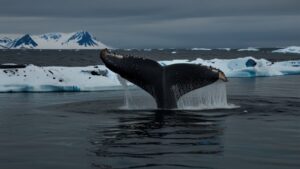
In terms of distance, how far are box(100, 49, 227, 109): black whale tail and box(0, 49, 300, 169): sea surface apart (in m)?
0.75

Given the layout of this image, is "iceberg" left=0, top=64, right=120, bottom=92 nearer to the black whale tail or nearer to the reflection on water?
the reflection on water

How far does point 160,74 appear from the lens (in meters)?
14.7

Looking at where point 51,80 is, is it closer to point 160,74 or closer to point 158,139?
point 160,74

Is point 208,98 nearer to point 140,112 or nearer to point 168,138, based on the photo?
point 140,112

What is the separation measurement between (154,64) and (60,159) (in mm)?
5950

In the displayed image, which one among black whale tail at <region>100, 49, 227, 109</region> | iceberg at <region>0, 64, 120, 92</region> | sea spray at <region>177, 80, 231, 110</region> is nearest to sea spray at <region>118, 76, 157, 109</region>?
sea spray at <region>177, 80, 231, 110</region>

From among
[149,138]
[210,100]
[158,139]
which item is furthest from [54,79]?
[158,139]

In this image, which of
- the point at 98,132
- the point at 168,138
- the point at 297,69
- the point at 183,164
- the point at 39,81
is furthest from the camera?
the point at 297,69

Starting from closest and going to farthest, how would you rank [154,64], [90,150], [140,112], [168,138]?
[90,150] < [168,138] < [154,64] < [140,112]

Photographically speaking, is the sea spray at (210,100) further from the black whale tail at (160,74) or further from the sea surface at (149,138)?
the black whale tail at (160,74)

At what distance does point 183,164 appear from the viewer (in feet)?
28.9

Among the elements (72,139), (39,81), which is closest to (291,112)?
(72,139)

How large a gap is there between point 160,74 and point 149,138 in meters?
3.74

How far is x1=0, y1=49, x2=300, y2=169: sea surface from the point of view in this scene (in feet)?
29.7
